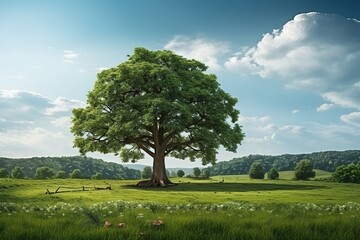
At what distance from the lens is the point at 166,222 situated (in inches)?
362

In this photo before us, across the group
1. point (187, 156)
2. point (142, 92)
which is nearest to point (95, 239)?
point (142, 92)

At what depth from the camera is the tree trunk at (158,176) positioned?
182ft

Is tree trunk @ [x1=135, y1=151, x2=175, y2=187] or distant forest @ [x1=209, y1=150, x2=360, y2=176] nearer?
tree trunk @ [x1=135, y1=151, x2=175, y2=187]

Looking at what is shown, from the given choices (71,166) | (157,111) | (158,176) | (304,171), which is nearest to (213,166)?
(71,166)

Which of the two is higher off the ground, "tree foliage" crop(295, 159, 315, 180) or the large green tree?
the large green tree

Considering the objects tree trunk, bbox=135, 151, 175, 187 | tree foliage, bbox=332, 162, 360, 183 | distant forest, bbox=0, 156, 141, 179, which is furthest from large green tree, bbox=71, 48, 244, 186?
distant forest, bbox=0, 156, 141, 179

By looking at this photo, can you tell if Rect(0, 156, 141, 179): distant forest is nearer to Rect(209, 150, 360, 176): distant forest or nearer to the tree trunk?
Rect(209, 150, 360, 176): distant forest

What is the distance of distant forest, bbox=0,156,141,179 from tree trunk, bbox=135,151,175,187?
9947cm

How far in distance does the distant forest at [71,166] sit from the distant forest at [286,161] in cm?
3612

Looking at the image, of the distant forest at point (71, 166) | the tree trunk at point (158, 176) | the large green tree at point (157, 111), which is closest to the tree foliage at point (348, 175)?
the large green tree at point (157, 111)

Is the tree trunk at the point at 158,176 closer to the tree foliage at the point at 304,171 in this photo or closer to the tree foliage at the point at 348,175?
the tree foliage at the point at 348,175

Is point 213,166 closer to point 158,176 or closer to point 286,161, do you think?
point 286,161

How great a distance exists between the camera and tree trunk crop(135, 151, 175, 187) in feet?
182

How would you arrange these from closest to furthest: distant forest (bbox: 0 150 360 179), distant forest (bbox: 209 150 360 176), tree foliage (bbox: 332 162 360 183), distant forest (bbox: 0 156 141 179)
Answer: tree foliage (bbox: 332 162 360 183) → distant forest (bbox: 0 156 141 179) → distant forest (bbox: 0 150 360 179) → distant forest (bbox: 209 150 360 176)
